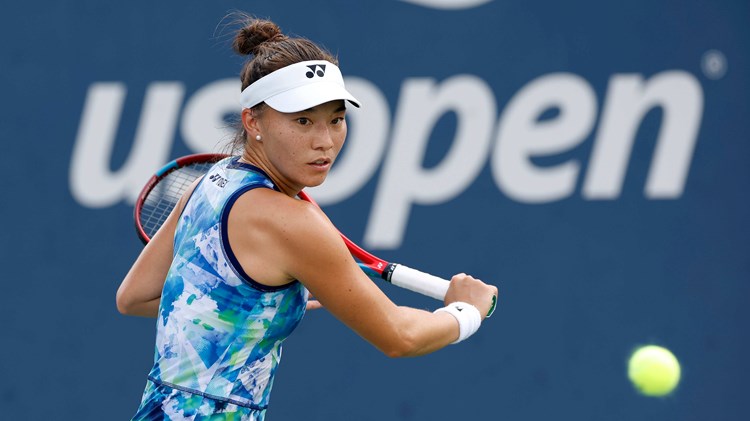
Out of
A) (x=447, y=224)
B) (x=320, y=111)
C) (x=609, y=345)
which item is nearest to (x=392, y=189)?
(x=447, y=224)

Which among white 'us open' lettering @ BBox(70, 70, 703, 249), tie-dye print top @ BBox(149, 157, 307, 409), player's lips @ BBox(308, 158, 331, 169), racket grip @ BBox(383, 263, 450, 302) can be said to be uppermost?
white 'us open' lettering @ BBox(70, 70, 703, 249)

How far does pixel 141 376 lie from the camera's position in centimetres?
571

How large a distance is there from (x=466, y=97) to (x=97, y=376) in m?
2.27

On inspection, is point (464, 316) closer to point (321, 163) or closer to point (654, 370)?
point (321, 163)

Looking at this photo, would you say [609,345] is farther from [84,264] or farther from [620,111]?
[84,264]

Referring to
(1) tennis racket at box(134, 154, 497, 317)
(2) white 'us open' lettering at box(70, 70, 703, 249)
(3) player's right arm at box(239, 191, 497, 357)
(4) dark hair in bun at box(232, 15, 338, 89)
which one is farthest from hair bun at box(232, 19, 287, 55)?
(2) white 'us open' lettering at box(70, 70, 703, 249)

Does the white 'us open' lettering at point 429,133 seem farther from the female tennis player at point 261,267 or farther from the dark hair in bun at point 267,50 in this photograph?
the female tennis player at point 261,267

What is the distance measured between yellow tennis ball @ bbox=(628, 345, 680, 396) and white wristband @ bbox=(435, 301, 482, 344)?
2.54m

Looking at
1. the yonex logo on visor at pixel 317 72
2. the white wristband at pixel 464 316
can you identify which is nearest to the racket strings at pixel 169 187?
the yonex logo on visor at pixel 317 72

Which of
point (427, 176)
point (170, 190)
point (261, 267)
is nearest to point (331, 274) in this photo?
point (261, 267)

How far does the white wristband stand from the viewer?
3029 millimetres

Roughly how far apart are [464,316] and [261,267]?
637 millimetres

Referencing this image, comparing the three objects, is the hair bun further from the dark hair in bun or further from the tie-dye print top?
the tie-dye print top

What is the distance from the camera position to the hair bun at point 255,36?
9.89ft
